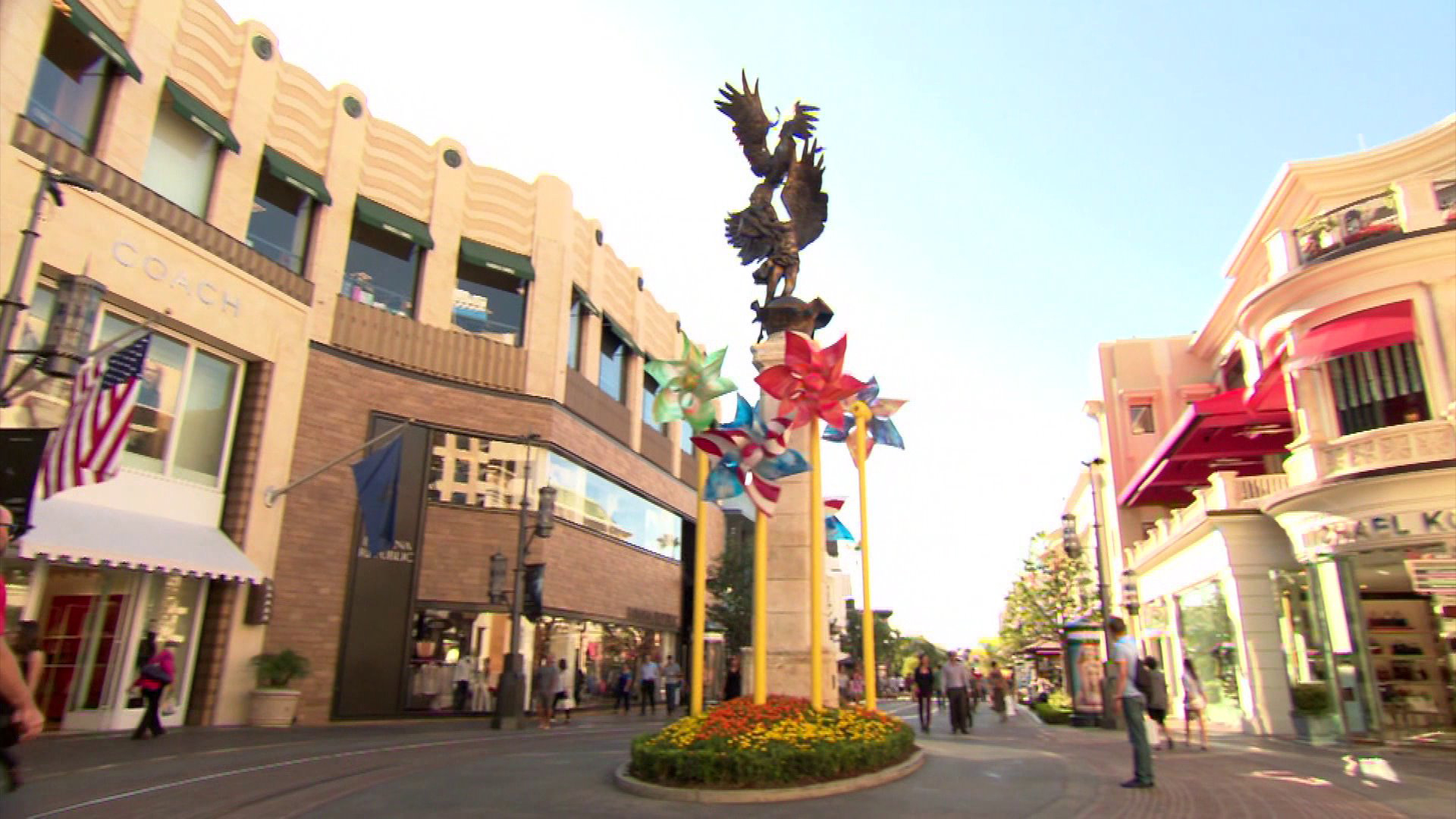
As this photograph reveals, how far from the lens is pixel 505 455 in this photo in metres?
24.4

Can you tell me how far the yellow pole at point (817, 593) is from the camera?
11.3 metres

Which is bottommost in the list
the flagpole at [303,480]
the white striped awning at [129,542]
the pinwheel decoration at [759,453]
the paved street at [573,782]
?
the paved street at [573,782]

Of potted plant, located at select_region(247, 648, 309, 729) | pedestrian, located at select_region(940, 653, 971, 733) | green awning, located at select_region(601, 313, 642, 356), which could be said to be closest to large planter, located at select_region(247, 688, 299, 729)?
potted plant, located at select_region(247, 648, 309, 729)

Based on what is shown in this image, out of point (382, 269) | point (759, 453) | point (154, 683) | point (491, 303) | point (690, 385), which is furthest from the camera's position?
point (491, 303)

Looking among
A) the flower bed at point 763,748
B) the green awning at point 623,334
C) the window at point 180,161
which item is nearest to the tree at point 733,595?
the green awning at point 623,334

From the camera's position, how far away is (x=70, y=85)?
639 inches

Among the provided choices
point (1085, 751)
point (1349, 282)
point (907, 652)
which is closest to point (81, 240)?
point (1085, 751)

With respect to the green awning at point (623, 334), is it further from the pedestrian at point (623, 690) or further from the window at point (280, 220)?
the pedestrian at point (623, 690)

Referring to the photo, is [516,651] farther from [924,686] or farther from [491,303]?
[491,303]

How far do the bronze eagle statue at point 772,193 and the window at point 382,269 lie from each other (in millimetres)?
11869

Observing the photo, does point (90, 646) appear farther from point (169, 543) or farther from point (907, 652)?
point (907, 652)

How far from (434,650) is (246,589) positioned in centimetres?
520

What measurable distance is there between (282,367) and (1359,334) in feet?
73.6

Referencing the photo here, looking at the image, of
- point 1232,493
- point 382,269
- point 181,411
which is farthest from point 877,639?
point 181,411
